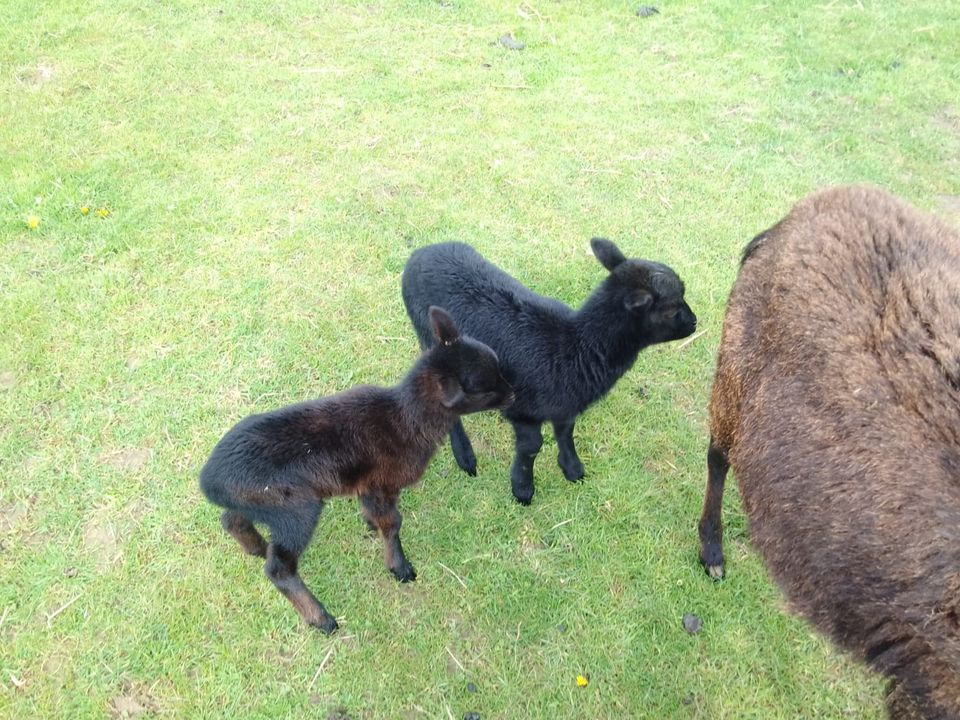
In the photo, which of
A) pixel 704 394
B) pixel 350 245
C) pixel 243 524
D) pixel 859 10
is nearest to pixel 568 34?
pixel 859 10

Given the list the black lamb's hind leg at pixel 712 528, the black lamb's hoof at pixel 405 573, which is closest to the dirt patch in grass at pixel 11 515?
the black lamb's hoof at pixel 405 573

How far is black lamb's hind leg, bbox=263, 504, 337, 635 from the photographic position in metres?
3.26

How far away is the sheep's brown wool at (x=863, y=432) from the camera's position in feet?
6.84

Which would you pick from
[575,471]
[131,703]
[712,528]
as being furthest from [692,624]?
[131,703]

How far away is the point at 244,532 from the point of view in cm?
362

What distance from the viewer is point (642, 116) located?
686cm

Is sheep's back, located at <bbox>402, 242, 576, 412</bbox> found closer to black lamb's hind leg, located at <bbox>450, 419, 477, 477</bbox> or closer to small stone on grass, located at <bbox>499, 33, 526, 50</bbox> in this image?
black lamb's hind leg, located at <bbox>450, 419, 477, 477</bbox>

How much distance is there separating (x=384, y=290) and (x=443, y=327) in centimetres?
188

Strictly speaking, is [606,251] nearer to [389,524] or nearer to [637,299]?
[637,299]

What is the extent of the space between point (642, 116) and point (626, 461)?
13.0ft

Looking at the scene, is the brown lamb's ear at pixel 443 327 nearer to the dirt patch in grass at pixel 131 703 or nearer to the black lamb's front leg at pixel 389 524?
the black lamb's front leg at pixel 389 524

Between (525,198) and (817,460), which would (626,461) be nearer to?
(817,460)

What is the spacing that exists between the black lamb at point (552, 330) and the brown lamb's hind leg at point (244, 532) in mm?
1246

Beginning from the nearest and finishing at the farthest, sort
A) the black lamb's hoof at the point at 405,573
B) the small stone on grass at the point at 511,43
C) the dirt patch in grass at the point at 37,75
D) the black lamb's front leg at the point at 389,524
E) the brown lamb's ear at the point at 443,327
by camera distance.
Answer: the brown lamb's ear at the point at 443,327 < the black lamb's front leg at the point at 389,524 < the black lamb's hoof at the point at 405,573 < the dirt patch in grass at the point at 37,75 < the small stone on grass at the point at 511,43
